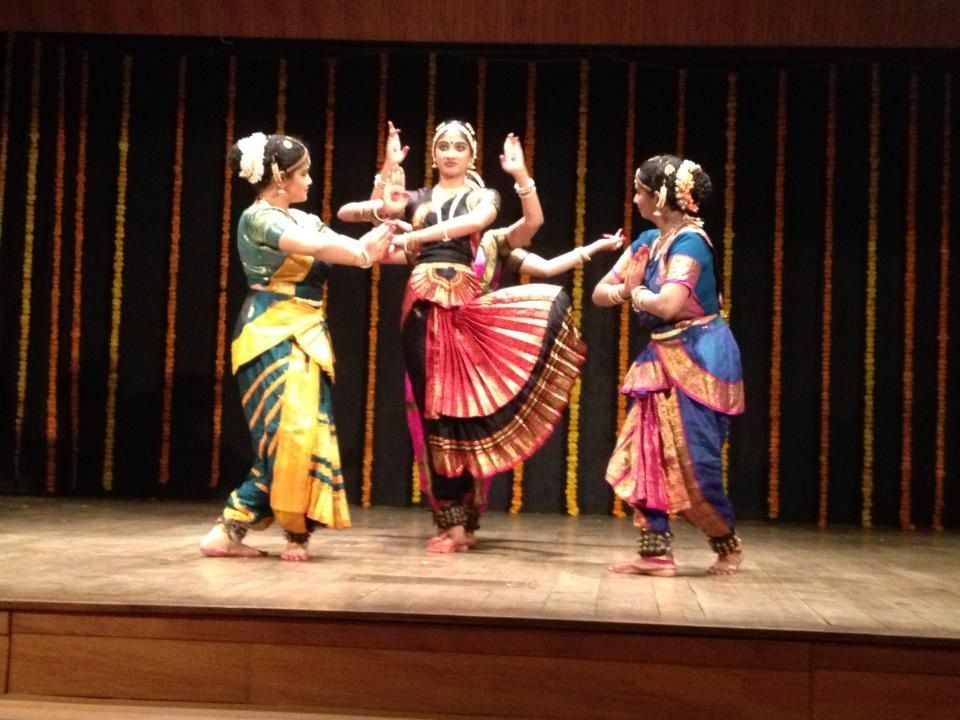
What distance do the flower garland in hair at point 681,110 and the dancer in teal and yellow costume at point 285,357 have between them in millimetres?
2574

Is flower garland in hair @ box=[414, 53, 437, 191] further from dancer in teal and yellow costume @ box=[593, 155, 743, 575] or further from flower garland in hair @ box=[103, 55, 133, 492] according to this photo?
dancer in teal and yellow costume @ box=[593, 155, 743, 575]

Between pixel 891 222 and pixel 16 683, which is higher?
pixel 891 222

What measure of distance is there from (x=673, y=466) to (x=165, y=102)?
12.1 ft

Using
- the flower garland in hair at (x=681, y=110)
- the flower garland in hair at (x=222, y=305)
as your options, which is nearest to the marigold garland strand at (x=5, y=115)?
the flower garland in hair at (x=222, y=305)

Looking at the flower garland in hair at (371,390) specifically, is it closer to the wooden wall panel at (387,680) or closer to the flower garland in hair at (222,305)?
the flower garland in hair at (222,305)

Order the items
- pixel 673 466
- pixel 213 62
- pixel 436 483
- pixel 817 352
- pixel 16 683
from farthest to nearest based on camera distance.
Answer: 1. pixel 213 62
2. pixel 817 352
3. pixel 436 483
4. pixel 673 466
5. pixel 16 683

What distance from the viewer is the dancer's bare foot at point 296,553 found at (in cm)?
364

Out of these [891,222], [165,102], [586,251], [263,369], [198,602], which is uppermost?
[165,102]

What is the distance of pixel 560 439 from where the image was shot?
572 centimetres

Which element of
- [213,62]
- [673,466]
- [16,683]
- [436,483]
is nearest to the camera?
[16,683]

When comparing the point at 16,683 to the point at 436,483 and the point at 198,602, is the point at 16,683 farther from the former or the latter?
the point at 436,483

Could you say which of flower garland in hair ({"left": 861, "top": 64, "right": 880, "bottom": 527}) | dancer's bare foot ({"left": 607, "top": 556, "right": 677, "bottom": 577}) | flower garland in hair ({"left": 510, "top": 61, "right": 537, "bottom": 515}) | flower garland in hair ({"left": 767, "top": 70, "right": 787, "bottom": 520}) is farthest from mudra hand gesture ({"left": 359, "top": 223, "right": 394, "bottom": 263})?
flower garland in hair ({"left": 861, "top": 64, "right": 880, "bottom": 527})

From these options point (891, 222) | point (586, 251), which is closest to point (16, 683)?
point (586, 251)

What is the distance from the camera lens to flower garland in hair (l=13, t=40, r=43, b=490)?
5.95 m
